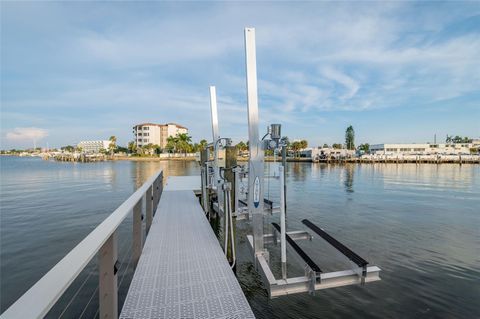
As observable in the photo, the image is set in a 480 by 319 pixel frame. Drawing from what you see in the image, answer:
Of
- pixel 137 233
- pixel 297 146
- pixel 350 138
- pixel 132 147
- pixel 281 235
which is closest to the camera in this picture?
pixel 281 235

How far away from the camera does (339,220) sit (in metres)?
9.52

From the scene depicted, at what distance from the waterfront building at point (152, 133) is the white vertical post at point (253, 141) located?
105m

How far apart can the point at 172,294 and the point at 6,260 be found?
18.7 ft

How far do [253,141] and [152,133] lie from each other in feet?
349

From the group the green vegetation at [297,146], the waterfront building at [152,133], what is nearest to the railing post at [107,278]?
the green vegetation at [297,146]

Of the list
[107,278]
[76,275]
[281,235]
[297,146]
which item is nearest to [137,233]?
[107,278]

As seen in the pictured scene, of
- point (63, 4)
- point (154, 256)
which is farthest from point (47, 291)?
point (63, 4)

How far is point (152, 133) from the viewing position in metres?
104

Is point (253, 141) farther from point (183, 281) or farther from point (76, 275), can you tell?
point (76, 275)

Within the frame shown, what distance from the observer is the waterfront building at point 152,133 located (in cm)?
10381

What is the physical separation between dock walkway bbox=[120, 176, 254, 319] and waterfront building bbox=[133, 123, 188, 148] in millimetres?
104414

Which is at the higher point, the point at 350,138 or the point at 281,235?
the point at 350,138

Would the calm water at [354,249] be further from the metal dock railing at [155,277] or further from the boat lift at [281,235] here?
the metal dock railing at [155,277]

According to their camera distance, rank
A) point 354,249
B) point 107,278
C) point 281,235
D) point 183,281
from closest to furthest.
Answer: point 107,278 < point 183,281 < point 281,235 < point 354,249
